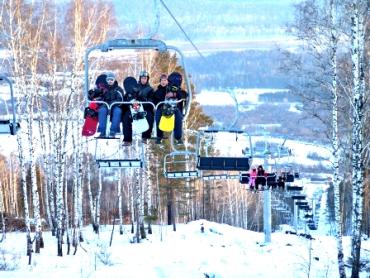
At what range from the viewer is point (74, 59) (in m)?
19.2

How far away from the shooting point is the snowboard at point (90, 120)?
1041 cm

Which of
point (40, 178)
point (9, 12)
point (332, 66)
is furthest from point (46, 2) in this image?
point (40, 178)

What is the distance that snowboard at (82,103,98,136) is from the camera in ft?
34.1

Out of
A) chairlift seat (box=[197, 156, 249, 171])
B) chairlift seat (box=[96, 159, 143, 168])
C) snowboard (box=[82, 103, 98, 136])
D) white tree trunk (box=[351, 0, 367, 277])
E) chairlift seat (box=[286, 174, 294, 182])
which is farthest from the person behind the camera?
chairlift seat (box=[286, 174, 294, 182])

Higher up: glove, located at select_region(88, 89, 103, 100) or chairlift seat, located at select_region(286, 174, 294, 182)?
glove, located at select_region(88, 89, 103, 100)

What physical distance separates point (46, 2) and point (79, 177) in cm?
617

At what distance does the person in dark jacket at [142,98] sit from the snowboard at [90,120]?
19.9 inches

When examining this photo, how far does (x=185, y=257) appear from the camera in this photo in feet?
68.8

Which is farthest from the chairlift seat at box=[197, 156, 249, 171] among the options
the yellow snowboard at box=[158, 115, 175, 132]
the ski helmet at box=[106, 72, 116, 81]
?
the ski helmet at box=[106, 72, 116, 81]

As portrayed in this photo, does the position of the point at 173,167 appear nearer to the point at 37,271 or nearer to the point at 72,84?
the point at 72,84

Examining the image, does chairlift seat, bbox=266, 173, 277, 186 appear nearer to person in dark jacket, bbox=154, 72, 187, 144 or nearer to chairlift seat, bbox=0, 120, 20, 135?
person in dark jacket, bbox=154, 72, 187, 144

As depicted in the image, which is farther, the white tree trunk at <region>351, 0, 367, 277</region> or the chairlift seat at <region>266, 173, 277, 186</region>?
the chairlift seat at <region>266, 173, 277, 186</region>

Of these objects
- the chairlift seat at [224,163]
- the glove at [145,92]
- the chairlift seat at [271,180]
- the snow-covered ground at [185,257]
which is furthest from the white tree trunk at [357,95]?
the glove at [145,92]

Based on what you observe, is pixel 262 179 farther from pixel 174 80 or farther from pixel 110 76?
pixel 110 76
